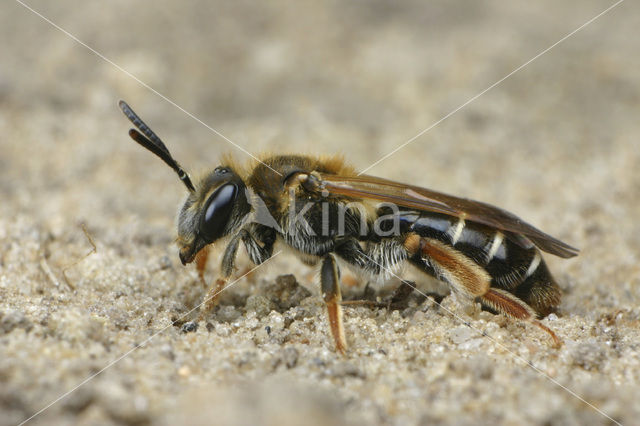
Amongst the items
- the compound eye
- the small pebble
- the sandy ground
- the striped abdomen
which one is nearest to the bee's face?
the compound eye

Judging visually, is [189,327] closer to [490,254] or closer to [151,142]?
[151,142]

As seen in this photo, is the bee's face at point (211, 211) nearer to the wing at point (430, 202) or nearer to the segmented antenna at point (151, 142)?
the segmented antenna at point (151, 142)

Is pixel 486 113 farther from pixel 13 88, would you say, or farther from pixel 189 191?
pixel 13 88

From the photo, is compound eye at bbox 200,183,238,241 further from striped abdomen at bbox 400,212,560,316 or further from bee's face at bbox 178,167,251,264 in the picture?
striped abdomen at bbox 400,212,560,316

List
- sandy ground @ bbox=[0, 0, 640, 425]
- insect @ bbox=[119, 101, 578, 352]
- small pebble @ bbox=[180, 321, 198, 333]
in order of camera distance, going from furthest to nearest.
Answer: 1. insect @ bbox=[119, 101, 578, 352]
2. small pebble @ bbox=[180, 321, 198, 333]
3. sandy ground @ bbox=[0, 0, 640, 425]

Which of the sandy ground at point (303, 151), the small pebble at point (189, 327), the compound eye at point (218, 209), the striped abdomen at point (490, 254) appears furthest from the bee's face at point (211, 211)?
the striped abdomen at point (490, 254)

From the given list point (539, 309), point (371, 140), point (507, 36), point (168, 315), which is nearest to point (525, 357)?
point (539, 309)
